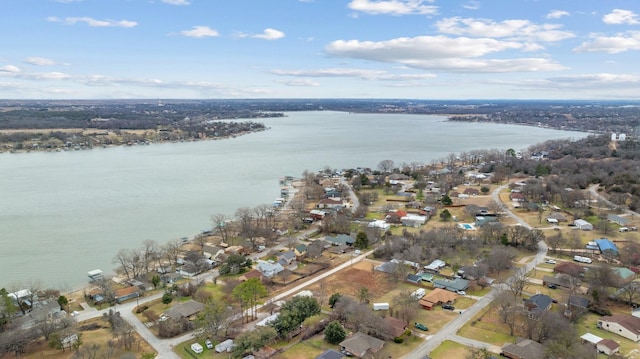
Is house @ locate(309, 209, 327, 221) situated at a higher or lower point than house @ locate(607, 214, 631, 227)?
lower

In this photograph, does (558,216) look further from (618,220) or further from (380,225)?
(380,225)

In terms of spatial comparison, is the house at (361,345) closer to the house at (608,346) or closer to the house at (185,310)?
the house at (185,310)

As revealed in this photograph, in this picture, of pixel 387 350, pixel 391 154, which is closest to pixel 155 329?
pixel 387 350

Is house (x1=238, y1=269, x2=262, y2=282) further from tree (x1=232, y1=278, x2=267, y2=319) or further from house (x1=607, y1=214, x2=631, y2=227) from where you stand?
house (x1=607, y1=214, x2=631, y2=227)

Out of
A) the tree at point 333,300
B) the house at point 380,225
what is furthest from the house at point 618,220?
the tree at point 333,300

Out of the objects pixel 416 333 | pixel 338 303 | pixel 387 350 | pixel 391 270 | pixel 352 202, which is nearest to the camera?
pixel 387 350

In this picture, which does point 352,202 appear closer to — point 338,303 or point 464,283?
point 464,283

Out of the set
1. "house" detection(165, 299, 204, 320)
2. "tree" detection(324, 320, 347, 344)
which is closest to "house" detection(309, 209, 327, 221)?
"house" detection(165, 299, 204, 320)
